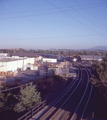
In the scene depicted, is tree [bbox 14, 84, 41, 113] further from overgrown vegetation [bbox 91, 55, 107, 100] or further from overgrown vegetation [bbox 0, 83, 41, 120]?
overgrown vegetation [bbox 91, 55, 107, 100]

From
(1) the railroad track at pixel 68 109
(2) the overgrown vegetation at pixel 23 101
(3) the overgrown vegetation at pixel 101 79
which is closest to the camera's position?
(1) the railroad track at pixel 68 109

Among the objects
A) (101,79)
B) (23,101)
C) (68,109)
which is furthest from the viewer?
(68,109)

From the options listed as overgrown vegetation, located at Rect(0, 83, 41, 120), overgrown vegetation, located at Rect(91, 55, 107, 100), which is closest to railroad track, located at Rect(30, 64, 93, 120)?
overgrown vegetation, located at Rect(0, 83, 41, 120)

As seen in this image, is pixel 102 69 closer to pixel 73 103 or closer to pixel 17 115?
pixel 73 103

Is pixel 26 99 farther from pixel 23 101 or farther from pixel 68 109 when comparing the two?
pixel 68 109

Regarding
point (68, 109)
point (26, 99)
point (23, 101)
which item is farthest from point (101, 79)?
point (23, 101)

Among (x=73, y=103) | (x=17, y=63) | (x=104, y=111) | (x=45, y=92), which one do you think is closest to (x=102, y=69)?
(x=104, y=111)

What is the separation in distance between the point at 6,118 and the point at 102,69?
6765 millimetres

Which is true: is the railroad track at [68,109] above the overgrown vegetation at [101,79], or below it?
below

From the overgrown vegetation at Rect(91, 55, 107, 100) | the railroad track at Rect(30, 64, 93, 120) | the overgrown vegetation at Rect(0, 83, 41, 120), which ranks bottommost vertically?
the railroad track at Rect(30, 64, 93, 120)

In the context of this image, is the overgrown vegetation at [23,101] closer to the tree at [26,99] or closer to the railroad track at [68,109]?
the tree at [26,99]

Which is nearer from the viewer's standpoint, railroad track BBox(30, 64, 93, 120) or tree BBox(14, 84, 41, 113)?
railroad track BBox(30, 64, 93, 120)

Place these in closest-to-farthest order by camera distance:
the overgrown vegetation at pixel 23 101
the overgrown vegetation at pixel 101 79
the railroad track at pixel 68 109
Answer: the railroad track at pixel 68 109, the overgrown vegetation at pixel 101 79, the overgrown vegetation at pixel 23 101

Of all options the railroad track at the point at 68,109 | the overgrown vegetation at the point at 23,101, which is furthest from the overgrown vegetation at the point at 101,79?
the overgrown vegetation at the point at 23,101
